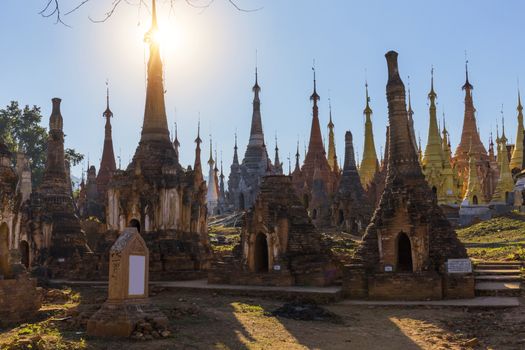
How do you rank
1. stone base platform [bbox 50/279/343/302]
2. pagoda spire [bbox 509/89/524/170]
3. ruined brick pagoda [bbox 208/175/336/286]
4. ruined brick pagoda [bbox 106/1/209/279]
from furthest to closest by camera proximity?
pagoda spire [bbox 509/89/524/170]
ruined brick pagoda [bbox 106/1/209/279]
ruined brick pagoda [bbox 208/175/336/286]
stone base platform [bbox 50/279/343/302]

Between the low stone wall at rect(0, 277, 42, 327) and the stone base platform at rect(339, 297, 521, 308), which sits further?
the stone base platform at rect(339, 297, 521, 308)

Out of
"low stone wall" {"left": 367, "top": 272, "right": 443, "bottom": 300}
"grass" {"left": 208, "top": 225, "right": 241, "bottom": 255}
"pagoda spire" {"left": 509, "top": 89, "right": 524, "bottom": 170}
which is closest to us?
"low stone wall" {"left": 367, "top": 272, "right": 443, "bottom": 300}

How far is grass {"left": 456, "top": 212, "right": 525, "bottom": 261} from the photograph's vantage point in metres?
21.6

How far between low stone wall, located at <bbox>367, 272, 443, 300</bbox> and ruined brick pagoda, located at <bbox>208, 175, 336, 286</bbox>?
2.50 meters

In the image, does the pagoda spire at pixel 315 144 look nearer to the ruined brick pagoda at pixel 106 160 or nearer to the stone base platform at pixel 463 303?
the ruined brick pagoda at pixel 106 160

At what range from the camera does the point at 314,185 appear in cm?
3825

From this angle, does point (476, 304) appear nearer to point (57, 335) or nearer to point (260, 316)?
point (260, 316)

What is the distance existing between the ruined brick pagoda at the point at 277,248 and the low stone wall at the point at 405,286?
8.19 ft

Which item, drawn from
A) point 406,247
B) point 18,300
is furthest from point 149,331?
point 406,247

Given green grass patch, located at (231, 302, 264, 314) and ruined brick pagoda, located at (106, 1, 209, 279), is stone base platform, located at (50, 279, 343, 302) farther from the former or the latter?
ruined brick pagoda, located at (106, 1, 209, 279)

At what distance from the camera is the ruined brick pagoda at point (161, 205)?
71.8 ft

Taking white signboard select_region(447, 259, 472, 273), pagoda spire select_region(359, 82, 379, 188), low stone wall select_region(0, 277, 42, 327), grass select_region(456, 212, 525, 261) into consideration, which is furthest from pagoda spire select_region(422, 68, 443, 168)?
low stone wall select_region(0, 277, 42, 327)

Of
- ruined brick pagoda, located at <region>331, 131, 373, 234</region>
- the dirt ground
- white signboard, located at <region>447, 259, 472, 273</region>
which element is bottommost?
the dirt ground

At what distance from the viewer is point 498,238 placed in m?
27.9
